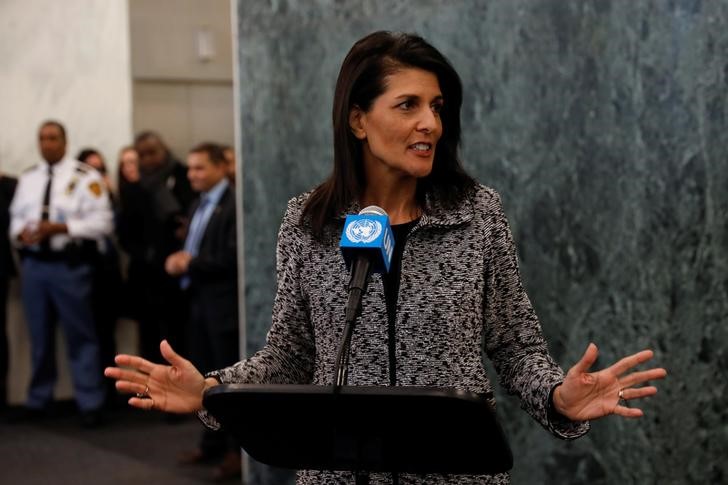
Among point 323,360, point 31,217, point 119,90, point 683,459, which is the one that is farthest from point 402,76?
point 119,90

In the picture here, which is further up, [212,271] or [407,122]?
[407,122]

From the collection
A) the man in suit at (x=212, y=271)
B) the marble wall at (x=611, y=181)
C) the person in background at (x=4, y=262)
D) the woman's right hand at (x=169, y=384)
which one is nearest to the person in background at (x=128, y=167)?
the person in background at (x=4, y=262)

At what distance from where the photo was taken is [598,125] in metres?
3.58

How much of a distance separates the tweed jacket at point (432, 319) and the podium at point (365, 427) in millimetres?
365

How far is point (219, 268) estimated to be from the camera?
5.45 meters

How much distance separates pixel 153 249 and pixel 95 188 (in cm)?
54

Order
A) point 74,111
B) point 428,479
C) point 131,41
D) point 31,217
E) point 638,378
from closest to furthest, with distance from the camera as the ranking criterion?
point 638,378, point 428,479, point 31,217, point 74,111, point 131,41

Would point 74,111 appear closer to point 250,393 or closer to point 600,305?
point 600,305

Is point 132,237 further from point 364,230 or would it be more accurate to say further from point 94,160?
point 364,230

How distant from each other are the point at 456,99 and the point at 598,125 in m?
1.61

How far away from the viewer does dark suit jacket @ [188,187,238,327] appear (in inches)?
215

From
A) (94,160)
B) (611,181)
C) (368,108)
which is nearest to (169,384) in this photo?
(368,108)

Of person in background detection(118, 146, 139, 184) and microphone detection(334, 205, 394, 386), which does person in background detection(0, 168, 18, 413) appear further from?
microphone detection(334, 205, 394, 386)

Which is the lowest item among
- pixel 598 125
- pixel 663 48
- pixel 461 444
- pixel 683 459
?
pixel 683 459
